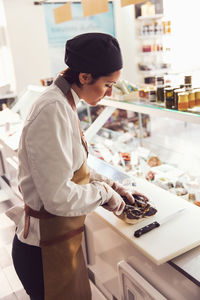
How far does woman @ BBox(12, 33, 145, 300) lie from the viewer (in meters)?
1.20

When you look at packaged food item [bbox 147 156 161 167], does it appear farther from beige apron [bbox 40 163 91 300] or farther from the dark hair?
the dark hair

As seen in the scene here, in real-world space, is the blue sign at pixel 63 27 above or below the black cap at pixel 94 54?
above

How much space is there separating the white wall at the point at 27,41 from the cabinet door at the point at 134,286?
4616 millimetres

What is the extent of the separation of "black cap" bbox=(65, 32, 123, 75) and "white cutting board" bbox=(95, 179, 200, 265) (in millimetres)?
838

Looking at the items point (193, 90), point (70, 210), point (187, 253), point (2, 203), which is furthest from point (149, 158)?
point (2, 203)

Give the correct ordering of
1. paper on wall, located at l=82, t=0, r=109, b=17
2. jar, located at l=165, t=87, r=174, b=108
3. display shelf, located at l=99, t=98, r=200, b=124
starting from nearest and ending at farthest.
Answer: display shelf, located at l=99, t=98, r=200, b=124, jar, located at l=165, t=87, r=174, b=108, paper on wall, located at l=82, t=0, r=109, b=17

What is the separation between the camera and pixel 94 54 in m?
1.24

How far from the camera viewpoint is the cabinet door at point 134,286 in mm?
1485

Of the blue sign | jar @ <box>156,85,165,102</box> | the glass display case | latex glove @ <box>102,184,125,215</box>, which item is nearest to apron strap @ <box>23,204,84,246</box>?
latex glove @ <box>102,184,125,215</box>

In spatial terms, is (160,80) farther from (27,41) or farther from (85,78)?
(27,41)

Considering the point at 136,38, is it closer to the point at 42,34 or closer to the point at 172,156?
the point at 42,34

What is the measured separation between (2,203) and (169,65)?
5814mm

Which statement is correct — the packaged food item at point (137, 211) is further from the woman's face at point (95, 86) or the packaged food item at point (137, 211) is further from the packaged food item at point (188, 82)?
the packaged food item at point (188, 82)

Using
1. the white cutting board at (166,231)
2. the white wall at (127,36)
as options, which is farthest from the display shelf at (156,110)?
the white wall at (127,36)
